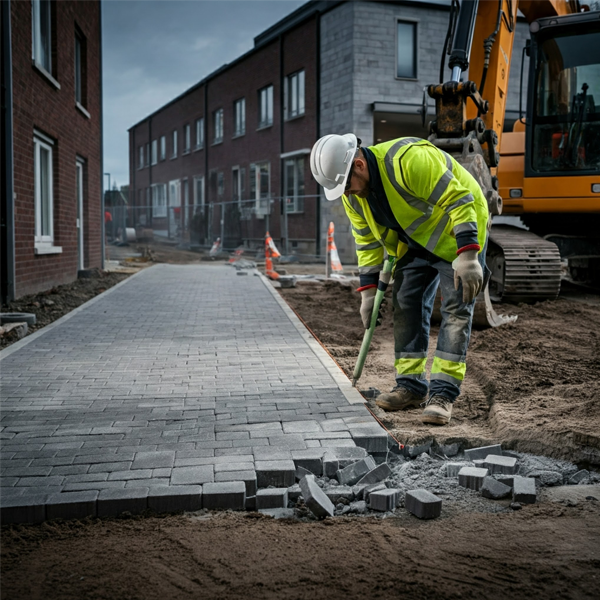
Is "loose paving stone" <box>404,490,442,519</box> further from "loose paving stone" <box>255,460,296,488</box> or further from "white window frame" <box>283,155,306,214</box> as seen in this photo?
"white window frame" <box>283,155,306,214</box>

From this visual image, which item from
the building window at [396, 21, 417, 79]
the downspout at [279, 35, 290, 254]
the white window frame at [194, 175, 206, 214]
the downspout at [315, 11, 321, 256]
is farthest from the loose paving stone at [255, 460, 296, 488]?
the white window frame at [194, 175, 206, 214]

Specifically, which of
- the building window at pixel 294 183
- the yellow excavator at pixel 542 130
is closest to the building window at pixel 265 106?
the building window at pixel 294 183

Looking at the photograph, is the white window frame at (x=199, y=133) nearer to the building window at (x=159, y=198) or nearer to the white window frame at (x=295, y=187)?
the building window at (x=159, y=198)

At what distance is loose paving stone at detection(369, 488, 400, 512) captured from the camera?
134 inches

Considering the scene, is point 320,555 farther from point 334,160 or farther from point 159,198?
point 159,198

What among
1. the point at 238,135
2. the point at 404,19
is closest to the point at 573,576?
the point at 404,19

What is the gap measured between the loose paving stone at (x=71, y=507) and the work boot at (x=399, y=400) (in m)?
2.42

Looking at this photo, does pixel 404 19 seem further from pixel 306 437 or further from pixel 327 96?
pixel 306 437

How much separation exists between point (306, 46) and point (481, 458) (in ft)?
71.4

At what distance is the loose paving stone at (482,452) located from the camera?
13.7ft

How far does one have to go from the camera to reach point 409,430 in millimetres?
4586

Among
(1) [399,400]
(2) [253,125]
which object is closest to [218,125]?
(2) [253,125]

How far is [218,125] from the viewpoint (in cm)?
3303

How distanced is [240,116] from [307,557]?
95.1 ft
